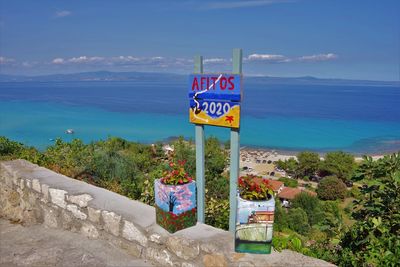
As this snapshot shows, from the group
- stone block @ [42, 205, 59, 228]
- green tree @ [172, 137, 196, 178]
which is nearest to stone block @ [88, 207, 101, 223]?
stone block @ [42, 205, 59, 228]

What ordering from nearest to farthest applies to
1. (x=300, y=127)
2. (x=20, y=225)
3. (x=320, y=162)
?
(x=20, y=225)
(x=320, y=162)
(x=300, y=127)

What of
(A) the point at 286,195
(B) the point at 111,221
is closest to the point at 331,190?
(A) the point at 286,195

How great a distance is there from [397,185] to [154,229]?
2222 millimetres

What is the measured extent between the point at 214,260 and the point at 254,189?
2.21 feet

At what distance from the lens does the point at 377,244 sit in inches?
109

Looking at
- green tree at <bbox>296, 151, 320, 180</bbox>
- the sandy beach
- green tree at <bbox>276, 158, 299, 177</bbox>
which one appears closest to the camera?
green tree at <bbox>296, 151, 320, 180</bbox>

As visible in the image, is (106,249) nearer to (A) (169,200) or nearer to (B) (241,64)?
(A) (169,200)

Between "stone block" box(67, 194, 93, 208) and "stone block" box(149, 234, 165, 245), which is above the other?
"stone block" box(67, 194, 93, 208)

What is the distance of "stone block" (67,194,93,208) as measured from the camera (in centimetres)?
397

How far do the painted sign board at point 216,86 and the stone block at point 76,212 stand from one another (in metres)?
1.99

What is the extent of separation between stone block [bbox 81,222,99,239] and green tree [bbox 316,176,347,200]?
99.2ft

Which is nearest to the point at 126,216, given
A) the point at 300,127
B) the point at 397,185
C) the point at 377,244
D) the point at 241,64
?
the point at 241,64

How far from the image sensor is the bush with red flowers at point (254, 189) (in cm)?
280

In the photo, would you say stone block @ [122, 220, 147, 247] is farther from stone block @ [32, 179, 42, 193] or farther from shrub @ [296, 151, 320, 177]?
shrub @ [296, 151, 320, 177]
